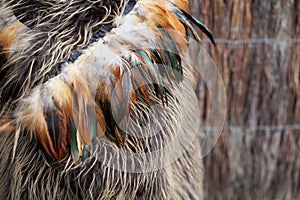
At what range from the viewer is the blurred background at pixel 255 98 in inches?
59.7

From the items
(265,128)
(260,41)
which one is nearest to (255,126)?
(265,128)

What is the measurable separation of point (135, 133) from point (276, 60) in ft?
2.84

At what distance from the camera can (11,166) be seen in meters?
0.87

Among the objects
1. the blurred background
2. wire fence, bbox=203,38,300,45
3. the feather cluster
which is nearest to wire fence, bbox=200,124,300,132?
the blurred background

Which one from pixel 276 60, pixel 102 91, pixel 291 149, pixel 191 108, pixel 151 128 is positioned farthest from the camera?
pixel 291 149

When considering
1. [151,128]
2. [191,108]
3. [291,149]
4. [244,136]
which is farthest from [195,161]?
[291,149]

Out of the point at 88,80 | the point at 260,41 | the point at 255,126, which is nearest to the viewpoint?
the point at 88,80

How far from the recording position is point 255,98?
1.63 metres

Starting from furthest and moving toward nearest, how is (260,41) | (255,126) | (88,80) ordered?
1. (255,126)
2. (260,41)
3. (88,80)

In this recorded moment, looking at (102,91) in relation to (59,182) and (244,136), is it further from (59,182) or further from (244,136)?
(244,136)

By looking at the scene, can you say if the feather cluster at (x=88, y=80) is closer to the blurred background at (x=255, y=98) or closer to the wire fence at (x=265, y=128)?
the blurred background at (x=255, y=98)

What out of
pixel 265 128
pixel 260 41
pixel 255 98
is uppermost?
pixel 260 41

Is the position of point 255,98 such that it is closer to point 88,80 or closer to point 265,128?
point 265,128

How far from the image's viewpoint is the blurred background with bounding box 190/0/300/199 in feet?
4.98
